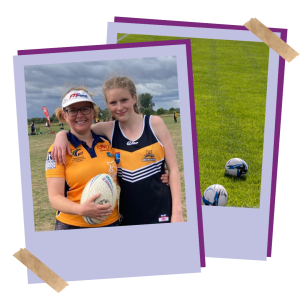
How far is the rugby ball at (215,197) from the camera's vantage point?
584cm

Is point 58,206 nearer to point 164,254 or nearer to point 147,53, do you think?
point 164,254

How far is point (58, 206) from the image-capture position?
444 cm

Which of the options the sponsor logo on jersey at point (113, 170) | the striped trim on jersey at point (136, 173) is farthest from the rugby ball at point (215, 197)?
the sponsor logo on jersey at point (113, 170)

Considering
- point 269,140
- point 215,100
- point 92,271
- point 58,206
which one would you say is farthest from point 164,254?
point 215,100

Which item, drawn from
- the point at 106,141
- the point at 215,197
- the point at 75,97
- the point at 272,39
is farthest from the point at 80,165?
the point at 272,39

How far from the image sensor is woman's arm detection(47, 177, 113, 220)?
4391 mm

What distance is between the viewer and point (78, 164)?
4398mm

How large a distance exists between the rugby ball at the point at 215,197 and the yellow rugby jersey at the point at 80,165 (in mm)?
1974

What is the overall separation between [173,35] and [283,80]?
5.79ft

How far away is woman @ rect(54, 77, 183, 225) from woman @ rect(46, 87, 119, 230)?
177 millimetres

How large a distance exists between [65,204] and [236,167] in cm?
377

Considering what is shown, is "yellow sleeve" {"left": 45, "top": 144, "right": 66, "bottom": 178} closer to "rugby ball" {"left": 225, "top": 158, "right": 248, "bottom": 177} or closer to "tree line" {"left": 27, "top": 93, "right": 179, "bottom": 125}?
"tree line" {"left": 27, "top": 93, "right": 179, "bottom": 125}

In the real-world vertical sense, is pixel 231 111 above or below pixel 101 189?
above

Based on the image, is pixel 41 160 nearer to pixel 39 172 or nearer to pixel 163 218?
pixel 39 172
